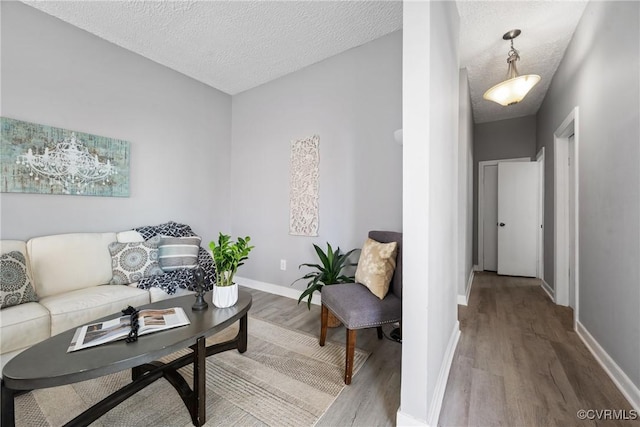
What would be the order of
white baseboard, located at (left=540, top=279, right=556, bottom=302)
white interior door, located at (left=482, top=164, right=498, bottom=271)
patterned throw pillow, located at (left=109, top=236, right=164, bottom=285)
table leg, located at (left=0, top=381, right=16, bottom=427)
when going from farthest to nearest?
white interior door, located at (left=482, top=164, right=498, bottom=271), white baseboard, located at (left=540, top=279, right=556, bottom=302), patterned throw pillow, located at (left=109, top=236, right=164, bottom=285), table leg, located at (left=0, top=381, right=16, bottom=427)

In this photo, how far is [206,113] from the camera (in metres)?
3.37

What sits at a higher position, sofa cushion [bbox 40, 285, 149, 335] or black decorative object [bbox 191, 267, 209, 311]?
black decorative object [bbox 191, 267, 209, 311]

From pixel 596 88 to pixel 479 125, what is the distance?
310 centimetres

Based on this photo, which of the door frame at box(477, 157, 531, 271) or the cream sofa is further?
the door frame at box(477, 157, 531, 271)

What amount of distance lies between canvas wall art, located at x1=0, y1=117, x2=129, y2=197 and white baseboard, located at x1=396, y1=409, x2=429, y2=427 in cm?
297

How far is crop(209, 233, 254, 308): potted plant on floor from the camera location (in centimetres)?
153

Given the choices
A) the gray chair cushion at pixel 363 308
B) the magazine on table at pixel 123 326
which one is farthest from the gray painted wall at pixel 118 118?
the gray chair cushion at pixel 363 308

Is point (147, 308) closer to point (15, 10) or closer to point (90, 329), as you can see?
point (90, 329)

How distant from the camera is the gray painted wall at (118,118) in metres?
2.04

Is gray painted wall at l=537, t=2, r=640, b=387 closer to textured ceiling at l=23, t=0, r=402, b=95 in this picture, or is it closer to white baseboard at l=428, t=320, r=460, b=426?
white baseboard at l=428, t=320, r=460, b=426

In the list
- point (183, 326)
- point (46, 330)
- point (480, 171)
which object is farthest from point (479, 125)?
point (46, 330)

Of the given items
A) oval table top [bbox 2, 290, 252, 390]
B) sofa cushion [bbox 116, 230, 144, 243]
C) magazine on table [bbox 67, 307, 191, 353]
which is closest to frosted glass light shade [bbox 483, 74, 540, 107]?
oval table top [bbox 2, 290, 252, 390]

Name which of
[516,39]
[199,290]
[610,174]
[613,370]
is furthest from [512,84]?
[199,290]

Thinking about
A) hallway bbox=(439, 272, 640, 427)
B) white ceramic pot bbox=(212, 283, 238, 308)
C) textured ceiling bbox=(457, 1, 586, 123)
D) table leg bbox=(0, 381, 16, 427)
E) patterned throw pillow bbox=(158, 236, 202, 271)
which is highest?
textured ceiling bbox=(457, 1, 586, 123)
